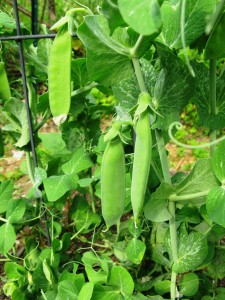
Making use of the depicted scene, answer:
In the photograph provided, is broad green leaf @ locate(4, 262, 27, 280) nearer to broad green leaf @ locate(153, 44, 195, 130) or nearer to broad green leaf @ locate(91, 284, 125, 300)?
broad green leaf @ locate(91, 284, 125, 300)

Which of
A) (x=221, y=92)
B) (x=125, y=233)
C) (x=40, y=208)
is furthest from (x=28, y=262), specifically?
(x=221, y=92)

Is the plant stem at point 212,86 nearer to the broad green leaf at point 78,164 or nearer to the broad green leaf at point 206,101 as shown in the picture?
the broad green leaf at point 206,101

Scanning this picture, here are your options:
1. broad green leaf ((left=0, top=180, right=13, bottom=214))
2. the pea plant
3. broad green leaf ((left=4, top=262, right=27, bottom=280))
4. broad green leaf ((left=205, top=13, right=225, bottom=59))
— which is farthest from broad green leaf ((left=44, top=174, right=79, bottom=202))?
broad green leaf ((left=205, top=13, right=225, bottom=59))

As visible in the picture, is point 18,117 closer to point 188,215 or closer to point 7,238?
point 7,238

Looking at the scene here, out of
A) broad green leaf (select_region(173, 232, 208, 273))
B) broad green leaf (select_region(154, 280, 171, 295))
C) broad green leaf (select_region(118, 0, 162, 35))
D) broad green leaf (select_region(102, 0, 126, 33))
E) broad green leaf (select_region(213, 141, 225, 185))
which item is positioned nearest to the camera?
broad green leaf (select_region(118, 0, 162, 35))

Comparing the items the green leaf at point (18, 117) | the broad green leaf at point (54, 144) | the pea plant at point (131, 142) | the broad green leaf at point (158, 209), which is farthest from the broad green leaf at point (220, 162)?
the broad green leaf at point (54, 144)

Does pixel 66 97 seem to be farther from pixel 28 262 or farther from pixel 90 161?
pixel 28 262

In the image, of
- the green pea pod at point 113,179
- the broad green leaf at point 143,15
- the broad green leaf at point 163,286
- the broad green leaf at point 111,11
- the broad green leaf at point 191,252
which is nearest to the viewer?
the broad green leaf at point 143,15
